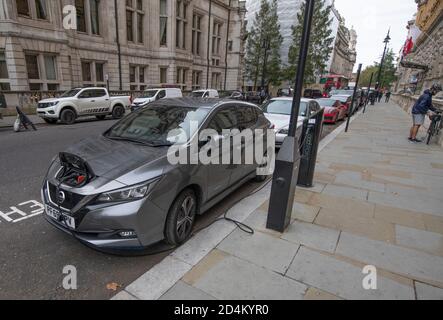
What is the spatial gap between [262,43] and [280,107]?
3693 centimetres

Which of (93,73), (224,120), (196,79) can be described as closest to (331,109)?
(224,120)

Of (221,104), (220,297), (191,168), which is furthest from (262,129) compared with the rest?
(220,297)

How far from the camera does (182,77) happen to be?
96.0 ft

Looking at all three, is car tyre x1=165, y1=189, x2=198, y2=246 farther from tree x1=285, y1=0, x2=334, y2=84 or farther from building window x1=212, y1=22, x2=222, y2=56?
tree x1=285, y1=0, x2=334, y2=84

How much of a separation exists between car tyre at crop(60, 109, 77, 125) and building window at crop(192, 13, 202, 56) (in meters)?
22.7

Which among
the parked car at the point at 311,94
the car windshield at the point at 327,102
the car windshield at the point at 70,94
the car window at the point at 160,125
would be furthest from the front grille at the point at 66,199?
the parked car at the point at 311,94

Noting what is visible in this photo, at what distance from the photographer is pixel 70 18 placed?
62.1ft

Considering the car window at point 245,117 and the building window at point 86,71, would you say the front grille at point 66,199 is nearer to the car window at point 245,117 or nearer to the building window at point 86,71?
the car window at point 245,117

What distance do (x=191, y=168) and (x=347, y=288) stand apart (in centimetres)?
203

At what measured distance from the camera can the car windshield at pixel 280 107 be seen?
A: 8797mm

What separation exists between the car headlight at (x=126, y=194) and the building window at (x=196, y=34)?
33147mm

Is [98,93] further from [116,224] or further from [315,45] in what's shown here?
[315,45]

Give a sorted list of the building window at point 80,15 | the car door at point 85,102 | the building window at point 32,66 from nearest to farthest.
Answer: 1. the car door at point 85,102
2. the building window at point 32,66
3. the building window at point 80,15

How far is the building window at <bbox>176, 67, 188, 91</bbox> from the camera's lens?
28812 millimetres
